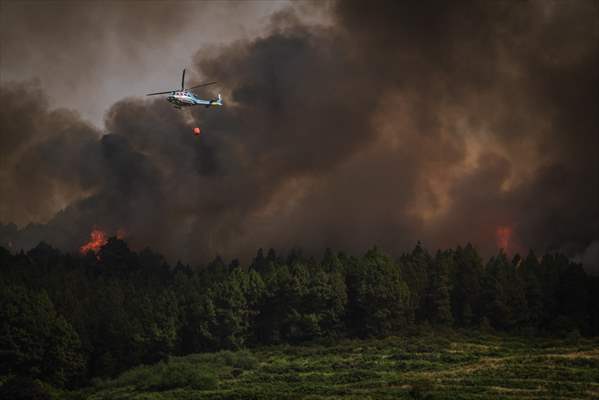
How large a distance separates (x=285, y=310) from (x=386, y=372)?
30477mm

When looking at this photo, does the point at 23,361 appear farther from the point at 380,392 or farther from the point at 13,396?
the point at 380,392

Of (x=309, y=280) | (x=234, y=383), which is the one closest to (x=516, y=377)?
(x=234, y=383)

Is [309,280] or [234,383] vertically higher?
[309,280]

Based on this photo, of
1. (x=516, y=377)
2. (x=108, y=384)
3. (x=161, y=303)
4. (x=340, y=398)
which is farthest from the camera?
(x=161, y=303)

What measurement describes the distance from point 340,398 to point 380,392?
173 inches

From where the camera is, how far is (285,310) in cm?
12006

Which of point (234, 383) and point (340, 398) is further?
point (234, 383)

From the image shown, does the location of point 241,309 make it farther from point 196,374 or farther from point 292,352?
point 196,374

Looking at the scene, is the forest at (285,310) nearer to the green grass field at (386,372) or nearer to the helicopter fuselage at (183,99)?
the green grass field at (386,372)

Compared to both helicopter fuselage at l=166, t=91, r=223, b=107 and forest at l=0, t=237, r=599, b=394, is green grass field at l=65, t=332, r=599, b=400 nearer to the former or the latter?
forest at l=0, t=237, r=599, b=394

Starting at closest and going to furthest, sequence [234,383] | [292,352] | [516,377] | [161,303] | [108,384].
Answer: [516,377]
[234,383]
[108,384]
[292,352]
[161,303]

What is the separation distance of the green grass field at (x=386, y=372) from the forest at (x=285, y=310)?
5.87 meters

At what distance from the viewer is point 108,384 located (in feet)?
328

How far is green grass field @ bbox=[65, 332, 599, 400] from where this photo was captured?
3110 inches
